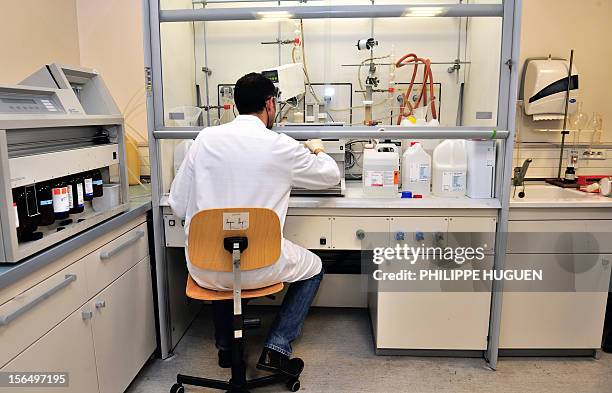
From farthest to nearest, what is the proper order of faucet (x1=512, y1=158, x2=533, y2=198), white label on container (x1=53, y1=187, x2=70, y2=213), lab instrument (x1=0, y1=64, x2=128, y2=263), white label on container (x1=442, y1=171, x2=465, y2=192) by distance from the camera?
faucet (x1=512, y1=158, x2=533, y2=198), white label on container (x1=442, y1=171, x2=465, y2=192), white label on container (x1=53, y1=187, x2=70, y2=213), lab instrument (x1=0, y1=64, x2=128, y2=263)

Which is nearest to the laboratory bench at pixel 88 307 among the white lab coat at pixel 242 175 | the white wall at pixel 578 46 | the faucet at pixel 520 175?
the white lab coat at pixel 242 175

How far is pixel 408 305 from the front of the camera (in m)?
2.10

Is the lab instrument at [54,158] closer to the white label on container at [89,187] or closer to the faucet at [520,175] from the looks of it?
the white label on container at [89,187]

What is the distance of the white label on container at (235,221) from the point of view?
59.1 inches

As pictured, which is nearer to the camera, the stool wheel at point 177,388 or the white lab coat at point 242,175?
the white lab coat at point 242,175

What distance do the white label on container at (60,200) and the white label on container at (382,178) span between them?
1.28 meters

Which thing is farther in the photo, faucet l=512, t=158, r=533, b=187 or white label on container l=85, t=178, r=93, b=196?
faucet l=512, t=158, r=533, b=187

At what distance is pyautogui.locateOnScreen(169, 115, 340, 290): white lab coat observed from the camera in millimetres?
1619

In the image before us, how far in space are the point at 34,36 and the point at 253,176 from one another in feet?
5.29

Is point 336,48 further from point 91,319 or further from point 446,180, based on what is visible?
point 91,319

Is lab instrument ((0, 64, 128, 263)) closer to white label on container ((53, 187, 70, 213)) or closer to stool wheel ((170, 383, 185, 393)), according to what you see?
white label on container ((53, 187, 70, 213))

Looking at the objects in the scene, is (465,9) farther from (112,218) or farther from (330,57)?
(112,218)

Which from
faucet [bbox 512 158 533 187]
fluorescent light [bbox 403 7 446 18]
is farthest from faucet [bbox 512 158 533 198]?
fluorescent light [bbox 403 7 446 18]

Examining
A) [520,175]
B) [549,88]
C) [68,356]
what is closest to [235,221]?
[68,356]
